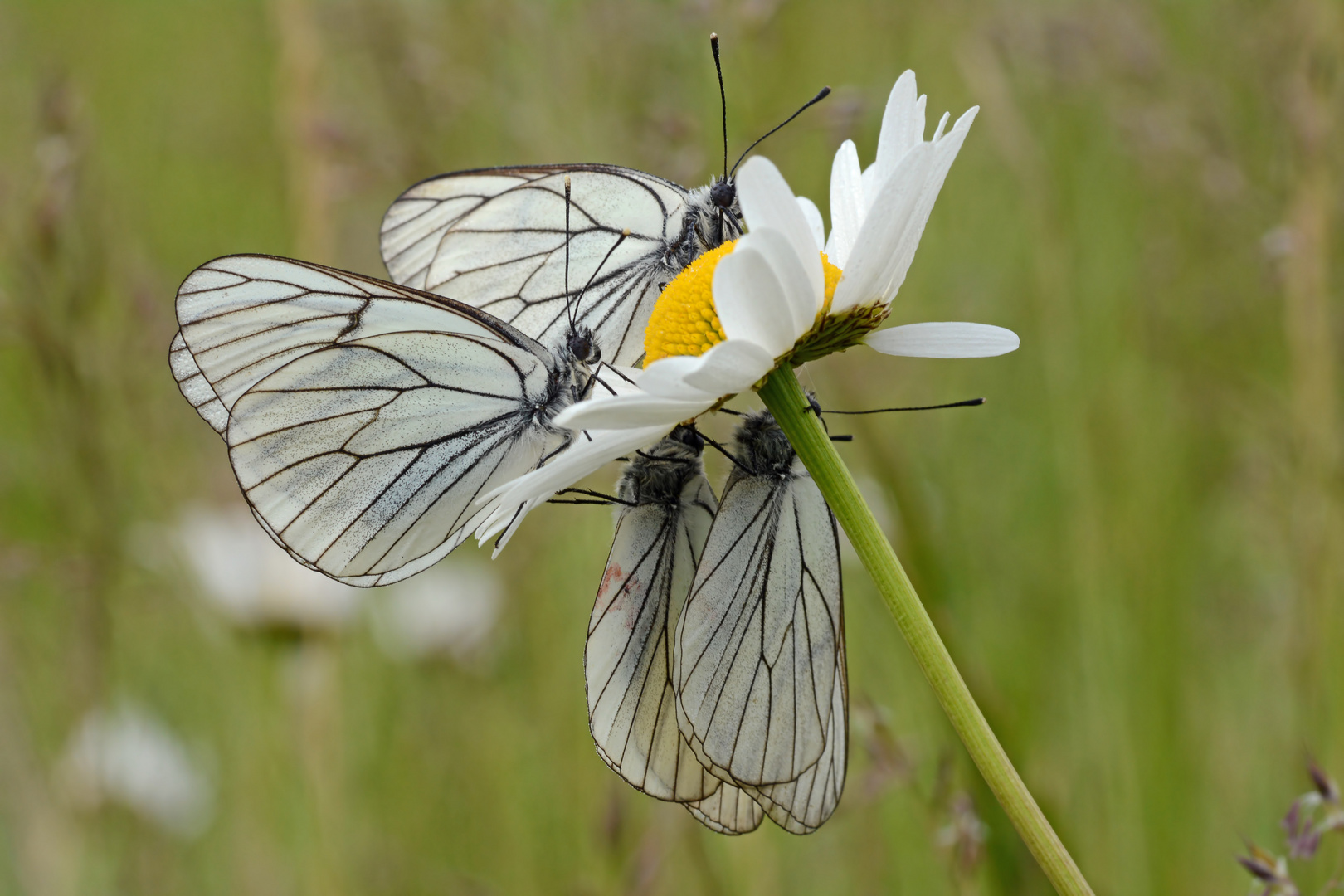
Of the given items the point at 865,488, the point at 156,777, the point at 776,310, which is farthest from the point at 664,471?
the point at 156,777

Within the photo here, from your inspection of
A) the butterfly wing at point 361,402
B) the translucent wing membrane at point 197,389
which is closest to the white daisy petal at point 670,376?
the butterfly wing at point 361,402

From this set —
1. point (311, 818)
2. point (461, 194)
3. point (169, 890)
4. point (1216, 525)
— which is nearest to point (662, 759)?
point (461, 194)

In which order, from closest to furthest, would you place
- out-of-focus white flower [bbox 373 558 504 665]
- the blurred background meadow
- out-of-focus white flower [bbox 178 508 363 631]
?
the blurred background meadow → out-of-focus white flower [bbox 178 508 363 631] → out-of-focus white flower [bbox 373 558 504 665]

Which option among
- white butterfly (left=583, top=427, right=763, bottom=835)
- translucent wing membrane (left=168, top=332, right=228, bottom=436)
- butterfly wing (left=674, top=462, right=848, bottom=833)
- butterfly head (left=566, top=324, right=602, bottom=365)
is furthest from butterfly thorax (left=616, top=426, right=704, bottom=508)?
translucent wing membrane (left=168, top=332, right=228, bottom=436)

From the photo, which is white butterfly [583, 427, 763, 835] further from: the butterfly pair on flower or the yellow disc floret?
the yellow disc floret

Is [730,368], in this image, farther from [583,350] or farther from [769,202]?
[583,350]

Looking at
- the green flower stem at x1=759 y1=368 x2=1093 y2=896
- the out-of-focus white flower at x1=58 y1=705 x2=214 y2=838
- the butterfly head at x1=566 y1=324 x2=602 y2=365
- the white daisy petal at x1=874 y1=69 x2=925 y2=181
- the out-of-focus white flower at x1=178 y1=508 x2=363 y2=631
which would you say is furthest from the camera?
the out-of-focus white flower at x1=58 y1=705 x2=214 y2=838

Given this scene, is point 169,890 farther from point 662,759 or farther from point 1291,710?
point 1291,710

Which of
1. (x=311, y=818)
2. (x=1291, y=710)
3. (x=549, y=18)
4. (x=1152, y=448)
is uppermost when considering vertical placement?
(x=549, y=18)
